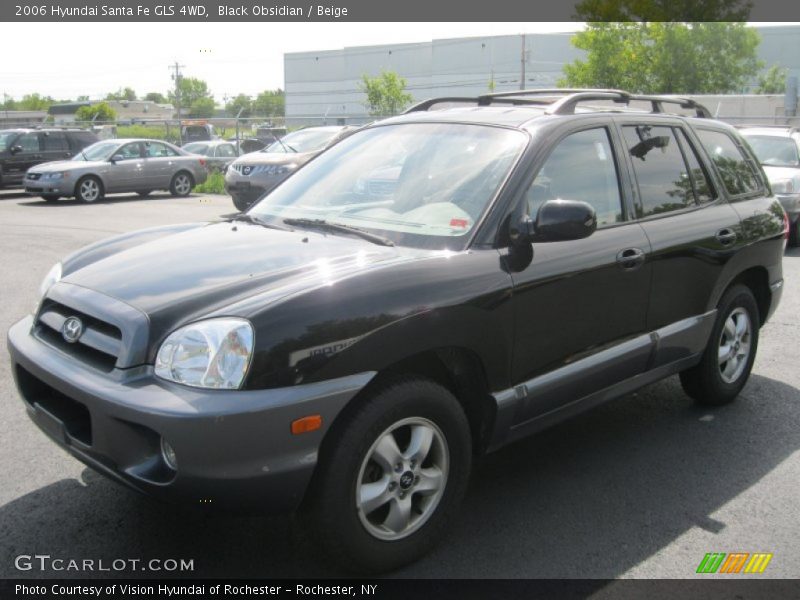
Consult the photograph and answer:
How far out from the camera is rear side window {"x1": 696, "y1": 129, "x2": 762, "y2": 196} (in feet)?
16.8

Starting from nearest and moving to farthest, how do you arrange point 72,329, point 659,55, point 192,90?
point 72,329
point 659,55
point 192,90

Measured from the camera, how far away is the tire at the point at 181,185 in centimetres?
2097

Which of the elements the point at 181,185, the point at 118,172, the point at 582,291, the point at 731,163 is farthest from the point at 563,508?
the point at 181,185

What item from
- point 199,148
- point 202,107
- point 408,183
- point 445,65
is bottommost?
point 202,107

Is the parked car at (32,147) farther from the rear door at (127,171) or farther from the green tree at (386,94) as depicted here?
the green tree at (386,94)

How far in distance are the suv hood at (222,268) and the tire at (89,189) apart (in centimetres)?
1616

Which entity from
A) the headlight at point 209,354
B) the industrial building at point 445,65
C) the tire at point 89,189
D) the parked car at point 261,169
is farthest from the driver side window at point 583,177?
the industrial building at point 445,65

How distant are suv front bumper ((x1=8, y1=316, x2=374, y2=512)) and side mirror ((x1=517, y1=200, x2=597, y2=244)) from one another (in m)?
1.08

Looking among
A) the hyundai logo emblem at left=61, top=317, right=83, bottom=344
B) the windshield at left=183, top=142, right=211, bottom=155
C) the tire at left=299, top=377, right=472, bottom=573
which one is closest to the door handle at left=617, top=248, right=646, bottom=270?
the tire at left=299, top=377, right=472, bottom=573

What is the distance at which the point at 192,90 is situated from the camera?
127 m

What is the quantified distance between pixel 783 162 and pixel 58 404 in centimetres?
1256

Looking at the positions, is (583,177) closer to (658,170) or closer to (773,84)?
(658,170)

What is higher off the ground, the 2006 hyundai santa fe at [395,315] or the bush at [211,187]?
the 2006 hyundai santa fe at [395,315]

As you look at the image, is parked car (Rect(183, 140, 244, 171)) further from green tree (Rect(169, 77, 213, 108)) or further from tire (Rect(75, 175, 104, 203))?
green tree (Rect(169, 77, 213, 108))
